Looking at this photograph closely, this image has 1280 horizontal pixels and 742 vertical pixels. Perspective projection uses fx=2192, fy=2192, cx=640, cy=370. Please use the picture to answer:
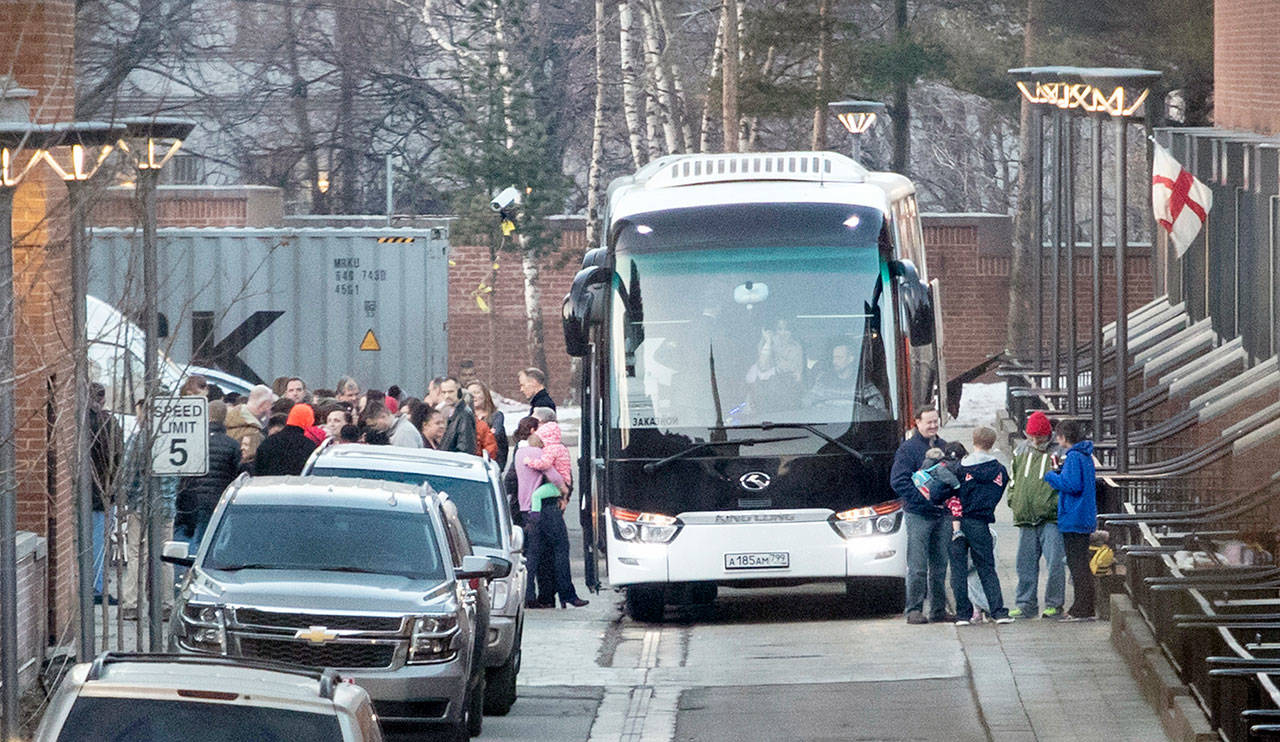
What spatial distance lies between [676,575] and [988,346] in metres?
26.3

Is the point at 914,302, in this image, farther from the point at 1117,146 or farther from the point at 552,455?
the point at 552,455

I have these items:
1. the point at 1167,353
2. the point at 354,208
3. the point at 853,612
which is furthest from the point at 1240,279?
the point at 354,208

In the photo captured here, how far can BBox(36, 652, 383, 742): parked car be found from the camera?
7.30 meters

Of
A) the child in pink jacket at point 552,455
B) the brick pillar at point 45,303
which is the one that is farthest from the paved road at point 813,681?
the brick pillar at point 45,303

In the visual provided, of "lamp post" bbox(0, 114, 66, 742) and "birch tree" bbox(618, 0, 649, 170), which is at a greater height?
"birch tree" bbox(618, 0, 649, 170)

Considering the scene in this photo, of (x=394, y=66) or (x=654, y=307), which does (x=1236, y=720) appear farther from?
(x=394, y=66)

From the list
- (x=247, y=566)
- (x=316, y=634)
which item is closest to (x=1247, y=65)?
(x=247, y=566)

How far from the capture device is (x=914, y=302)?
17344 mm

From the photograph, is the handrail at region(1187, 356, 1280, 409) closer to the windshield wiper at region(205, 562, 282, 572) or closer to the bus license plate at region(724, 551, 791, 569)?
the bus license plate at region(724, 551, 791, 569)

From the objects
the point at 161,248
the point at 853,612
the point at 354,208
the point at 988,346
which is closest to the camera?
the point at 853,612

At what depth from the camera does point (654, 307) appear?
57.8 feet

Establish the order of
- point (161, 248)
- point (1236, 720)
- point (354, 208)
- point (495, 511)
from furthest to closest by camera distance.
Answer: point (354, 208), point (161, 248), point (495, 511), point (1236, 720)

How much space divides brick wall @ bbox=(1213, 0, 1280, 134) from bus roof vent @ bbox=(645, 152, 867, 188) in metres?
6.86

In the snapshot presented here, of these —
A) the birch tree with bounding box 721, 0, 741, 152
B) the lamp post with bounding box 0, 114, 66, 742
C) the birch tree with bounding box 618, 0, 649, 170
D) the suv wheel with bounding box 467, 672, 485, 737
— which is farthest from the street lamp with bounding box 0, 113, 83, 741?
the birch tree with bounding box 618, 0, 649, 170
